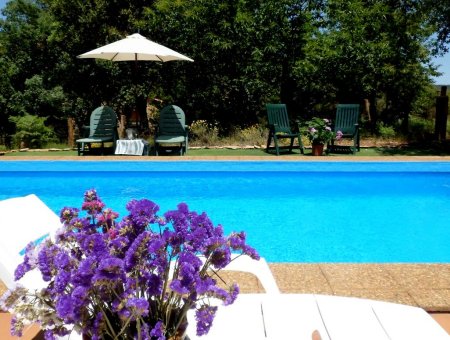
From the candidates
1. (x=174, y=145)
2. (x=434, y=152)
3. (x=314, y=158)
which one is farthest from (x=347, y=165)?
(x=174, y=145)

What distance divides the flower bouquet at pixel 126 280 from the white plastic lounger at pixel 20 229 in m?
0.72

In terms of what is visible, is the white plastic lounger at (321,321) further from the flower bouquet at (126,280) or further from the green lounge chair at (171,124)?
the green lounge chair at (171,124)

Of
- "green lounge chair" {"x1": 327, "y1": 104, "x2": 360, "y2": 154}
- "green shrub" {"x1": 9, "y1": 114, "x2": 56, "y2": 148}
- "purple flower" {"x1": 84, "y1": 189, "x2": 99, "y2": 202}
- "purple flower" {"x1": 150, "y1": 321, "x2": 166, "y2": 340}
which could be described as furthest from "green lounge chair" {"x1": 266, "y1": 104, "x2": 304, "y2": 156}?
"purple flower" {"x1": 150, "y1": 321, "x2": 166, "y2": 340}

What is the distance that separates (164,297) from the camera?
1231 mm

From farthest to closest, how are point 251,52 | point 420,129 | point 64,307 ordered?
point 420,129
point 251,52
point 64,307

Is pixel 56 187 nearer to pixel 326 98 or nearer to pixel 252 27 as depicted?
pixel 252 27

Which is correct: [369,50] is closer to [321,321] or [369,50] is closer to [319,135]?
[319,135]

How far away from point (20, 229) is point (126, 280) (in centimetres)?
117

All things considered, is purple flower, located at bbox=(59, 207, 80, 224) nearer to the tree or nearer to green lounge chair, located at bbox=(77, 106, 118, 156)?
green lounge chair, located at bbox=(77, 106, 118, 156)

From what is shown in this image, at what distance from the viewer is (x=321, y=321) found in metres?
1.72

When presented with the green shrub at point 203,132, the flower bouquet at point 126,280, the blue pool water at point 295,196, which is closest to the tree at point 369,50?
the green shrub at point 203,132

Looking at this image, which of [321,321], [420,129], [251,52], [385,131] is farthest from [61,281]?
[420,129]

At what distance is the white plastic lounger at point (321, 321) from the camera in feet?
A: 5.32

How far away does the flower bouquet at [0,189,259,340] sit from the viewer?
1.04m
